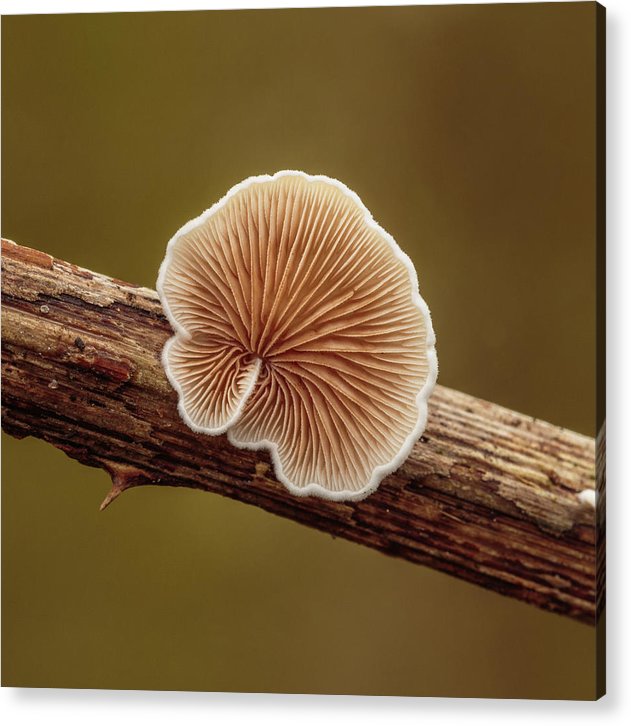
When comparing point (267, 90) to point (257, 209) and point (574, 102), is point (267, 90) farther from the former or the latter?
point (574, 102)

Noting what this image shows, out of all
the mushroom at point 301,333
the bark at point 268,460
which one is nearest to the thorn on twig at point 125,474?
the bark at point 268,460

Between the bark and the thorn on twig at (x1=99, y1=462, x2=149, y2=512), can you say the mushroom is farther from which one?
the thorn on twig at (x1=99, y1=462, x2=149, y2=512)

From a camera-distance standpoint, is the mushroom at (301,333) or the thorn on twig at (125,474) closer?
the mushroom at (301,333)

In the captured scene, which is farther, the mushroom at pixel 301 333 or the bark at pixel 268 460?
the bark at pixel 268 460

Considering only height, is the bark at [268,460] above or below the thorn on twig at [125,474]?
above

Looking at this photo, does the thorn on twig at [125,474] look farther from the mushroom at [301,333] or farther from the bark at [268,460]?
the mushroom at [301,333]
